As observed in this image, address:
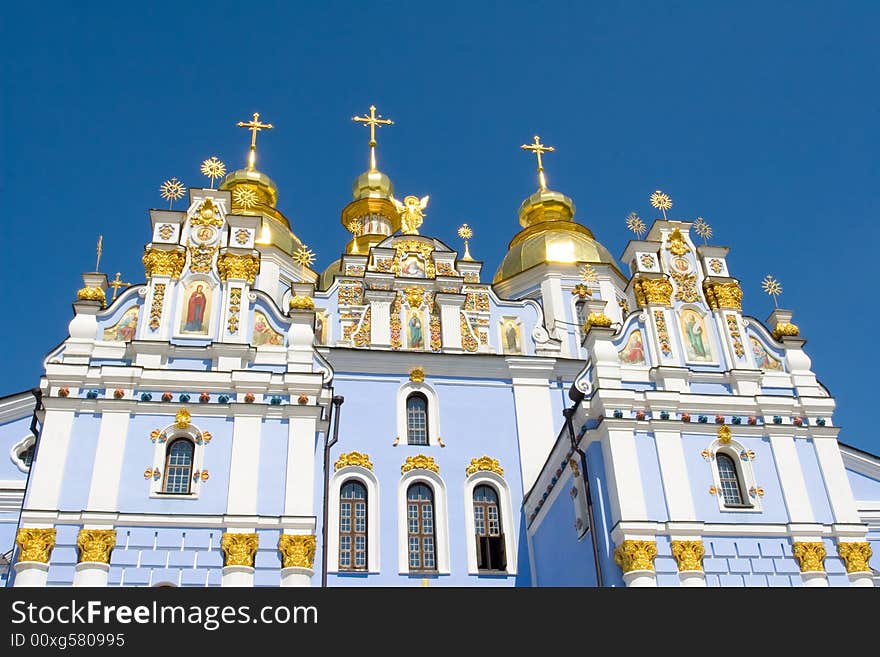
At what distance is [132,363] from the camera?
64.5ft

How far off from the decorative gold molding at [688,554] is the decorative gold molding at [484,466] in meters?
6.31

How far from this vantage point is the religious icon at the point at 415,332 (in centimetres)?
2509

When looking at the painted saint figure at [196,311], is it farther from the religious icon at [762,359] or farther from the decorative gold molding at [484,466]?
the religious icon at [762,359]

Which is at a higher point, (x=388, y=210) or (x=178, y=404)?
(x=388, y=210)

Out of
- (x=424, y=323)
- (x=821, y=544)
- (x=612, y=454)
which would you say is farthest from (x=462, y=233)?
(x=821, y=544)

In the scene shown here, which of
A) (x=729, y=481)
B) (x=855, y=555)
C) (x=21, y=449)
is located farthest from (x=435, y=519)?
(x=21, y=449)

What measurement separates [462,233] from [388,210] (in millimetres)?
9820

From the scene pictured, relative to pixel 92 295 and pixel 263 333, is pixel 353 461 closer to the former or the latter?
pixel 263 333

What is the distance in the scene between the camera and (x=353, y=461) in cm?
2303

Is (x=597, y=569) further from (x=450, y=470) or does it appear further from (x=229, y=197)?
(x=229, y=197)

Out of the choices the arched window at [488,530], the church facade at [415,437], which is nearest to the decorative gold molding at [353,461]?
the church facade at [415,437]

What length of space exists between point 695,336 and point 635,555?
6.10 metres
